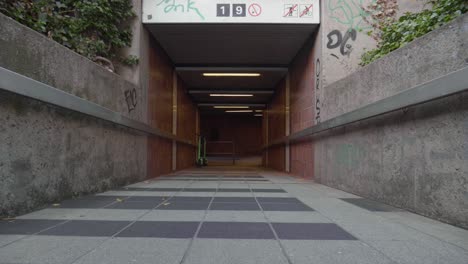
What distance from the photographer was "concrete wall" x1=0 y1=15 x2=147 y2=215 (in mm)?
3674

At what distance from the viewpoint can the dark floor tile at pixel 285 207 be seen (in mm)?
4547

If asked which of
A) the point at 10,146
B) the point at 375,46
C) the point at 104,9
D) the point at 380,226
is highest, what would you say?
the point at 104,9

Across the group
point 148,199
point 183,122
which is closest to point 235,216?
point 148,199

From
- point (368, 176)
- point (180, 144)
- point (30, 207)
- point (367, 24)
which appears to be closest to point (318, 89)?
point (367, 24)

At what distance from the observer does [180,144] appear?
14633mm

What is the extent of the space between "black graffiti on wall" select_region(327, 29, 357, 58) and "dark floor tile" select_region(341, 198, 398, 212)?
3671 millimetres

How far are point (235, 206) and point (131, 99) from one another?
3748 mm

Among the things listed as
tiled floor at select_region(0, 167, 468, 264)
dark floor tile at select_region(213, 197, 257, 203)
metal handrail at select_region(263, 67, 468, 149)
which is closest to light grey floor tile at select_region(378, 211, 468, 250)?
tiled floor at select_region(0, 167, 468, 264)

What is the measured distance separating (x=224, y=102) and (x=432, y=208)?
60.4 feet

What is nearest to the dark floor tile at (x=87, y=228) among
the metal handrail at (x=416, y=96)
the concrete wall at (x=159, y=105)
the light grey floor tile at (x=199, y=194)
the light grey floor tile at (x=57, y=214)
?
the light grey floor tile at (x=57, y=214)

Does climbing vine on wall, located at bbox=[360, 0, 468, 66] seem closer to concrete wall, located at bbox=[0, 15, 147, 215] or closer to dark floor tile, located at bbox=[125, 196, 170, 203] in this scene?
dark floor tile, located at bbox=[125, 196, 170, 203]

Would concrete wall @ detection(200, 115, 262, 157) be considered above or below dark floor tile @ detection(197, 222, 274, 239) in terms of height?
above

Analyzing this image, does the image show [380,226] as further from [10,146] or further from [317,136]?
[317,136]

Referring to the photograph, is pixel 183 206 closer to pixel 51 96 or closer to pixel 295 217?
pixel 295 217
